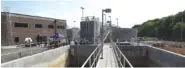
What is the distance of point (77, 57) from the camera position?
114 ft

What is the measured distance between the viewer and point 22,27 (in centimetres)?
5384

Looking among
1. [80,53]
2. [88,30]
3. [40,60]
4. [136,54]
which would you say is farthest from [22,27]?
[40,60]

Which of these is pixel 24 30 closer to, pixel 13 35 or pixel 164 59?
pixel 13 35

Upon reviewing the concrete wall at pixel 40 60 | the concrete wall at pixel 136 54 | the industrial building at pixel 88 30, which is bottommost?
the concrete wall at pixel 136 54

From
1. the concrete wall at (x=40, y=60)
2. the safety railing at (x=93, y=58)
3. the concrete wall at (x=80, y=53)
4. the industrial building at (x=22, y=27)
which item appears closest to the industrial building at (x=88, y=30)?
the concrete wall at (x=80, y=53)

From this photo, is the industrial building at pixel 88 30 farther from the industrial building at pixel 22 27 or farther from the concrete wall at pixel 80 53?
the industrial building at pixel 22 27

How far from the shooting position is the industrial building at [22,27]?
45.3 meters

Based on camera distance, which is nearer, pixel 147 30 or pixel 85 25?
pixel 85 25

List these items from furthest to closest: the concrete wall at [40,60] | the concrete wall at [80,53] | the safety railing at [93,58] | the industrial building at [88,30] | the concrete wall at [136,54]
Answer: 1. the industrial building at [88,30]
2. the concrete wall at [80,53]
3. the concrete wall at [136,54]
4. the concrete wall at [40,60]
5. the safety railing at [93,58]

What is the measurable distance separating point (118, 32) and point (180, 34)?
3913 centimetres

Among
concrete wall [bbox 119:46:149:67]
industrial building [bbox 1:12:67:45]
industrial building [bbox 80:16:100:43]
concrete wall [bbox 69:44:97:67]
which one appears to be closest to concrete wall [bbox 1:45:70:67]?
concrete wall [bbox 69:44:97:67]

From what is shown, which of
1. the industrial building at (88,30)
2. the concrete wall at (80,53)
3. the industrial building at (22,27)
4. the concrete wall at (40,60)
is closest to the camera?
the concrete wall at (40,60)

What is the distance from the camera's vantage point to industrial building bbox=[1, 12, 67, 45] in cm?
4528

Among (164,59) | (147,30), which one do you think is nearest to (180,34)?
(147,30)
